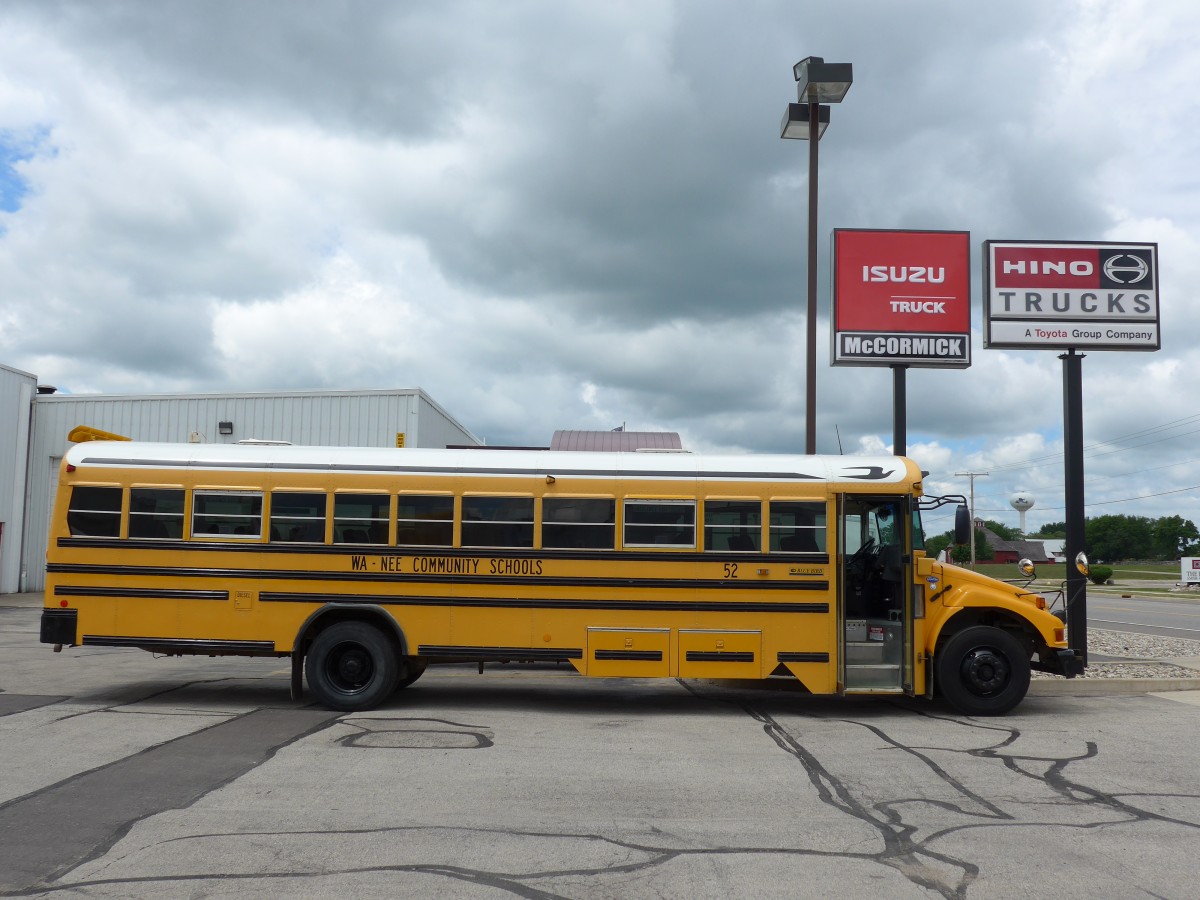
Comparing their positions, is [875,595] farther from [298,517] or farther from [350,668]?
[298,517]

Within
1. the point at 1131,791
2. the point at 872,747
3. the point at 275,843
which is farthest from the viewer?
the point at 872,747

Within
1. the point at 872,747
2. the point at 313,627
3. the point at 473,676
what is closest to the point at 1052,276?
the point at 872,747

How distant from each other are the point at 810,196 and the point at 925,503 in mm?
6343

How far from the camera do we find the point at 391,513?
995cm

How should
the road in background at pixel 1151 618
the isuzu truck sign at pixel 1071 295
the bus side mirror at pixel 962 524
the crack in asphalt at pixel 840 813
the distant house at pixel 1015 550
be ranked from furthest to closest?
the distant house at pixel 1015 550 < the road in background at pixel 1151 618 < the isuzu truck sign at pixel 1071 295 < the bus side mirror at pixel 962 524 < the crack in asphalt at pixel 840 813

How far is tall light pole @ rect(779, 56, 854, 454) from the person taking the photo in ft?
43.4

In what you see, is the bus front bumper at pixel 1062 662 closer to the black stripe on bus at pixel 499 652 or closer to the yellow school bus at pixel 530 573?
the yellow school bus at pixel 530 573

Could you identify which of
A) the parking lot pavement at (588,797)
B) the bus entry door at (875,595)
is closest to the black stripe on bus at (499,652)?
the parking lot pavement at (588,797)

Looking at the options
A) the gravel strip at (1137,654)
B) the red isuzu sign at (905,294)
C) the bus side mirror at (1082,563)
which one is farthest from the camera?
the red isuzu sign at (905,294)

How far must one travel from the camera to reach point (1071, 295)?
47.6ft

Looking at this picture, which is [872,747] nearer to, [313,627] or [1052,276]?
[313,627]

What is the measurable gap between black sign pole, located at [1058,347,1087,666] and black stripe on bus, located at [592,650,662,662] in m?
5.78

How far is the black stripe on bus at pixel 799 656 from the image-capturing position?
9.71 m

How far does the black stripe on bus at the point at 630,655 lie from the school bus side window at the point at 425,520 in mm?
1946
